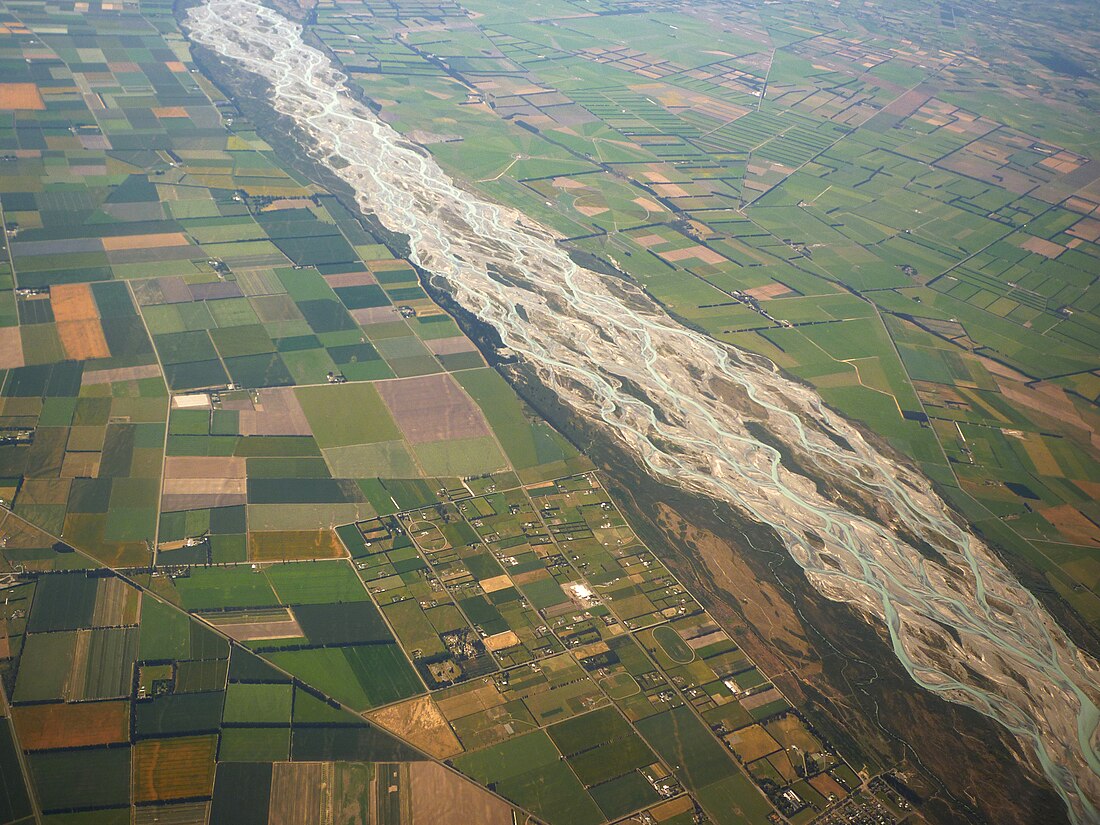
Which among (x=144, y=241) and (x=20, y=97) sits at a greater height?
(x=20, y=97)

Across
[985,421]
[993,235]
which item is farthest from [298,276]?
[993,235]

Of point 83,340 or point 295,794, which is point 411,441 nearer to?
point 83,340

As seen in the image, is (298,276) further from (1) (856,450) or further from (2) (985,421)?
(2) (985,421)

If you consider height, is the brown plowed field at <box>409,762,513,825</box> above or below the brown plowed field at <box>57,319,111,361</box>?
below

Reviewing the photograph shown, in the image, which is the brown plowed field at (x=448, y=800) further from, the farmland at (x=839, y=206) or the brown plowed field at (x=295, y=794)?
the farmland at (x=839, y=206)

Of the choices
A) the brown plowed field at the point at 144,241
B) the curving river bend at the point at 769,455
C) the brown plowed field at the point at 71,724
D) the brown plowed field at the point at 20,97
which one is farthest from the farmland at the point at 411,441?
the curving river bend at the point at 769,455

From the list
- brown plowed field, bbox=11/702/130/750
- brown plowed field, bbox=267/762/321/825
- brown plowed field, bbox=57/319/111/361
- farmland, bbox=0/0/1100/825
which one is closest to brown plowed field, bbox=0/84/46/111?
farmland, bbox=0/0/1100/825

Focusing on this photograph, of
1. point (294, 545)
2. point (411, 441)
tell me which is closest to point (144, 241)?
point (411, 441)

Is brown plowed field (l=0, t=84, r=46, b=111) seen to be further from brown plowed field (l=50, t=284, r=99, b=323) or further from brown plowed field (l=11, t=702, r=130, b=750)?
brown plowed field (l=11, t=702, r=130, b=750)
